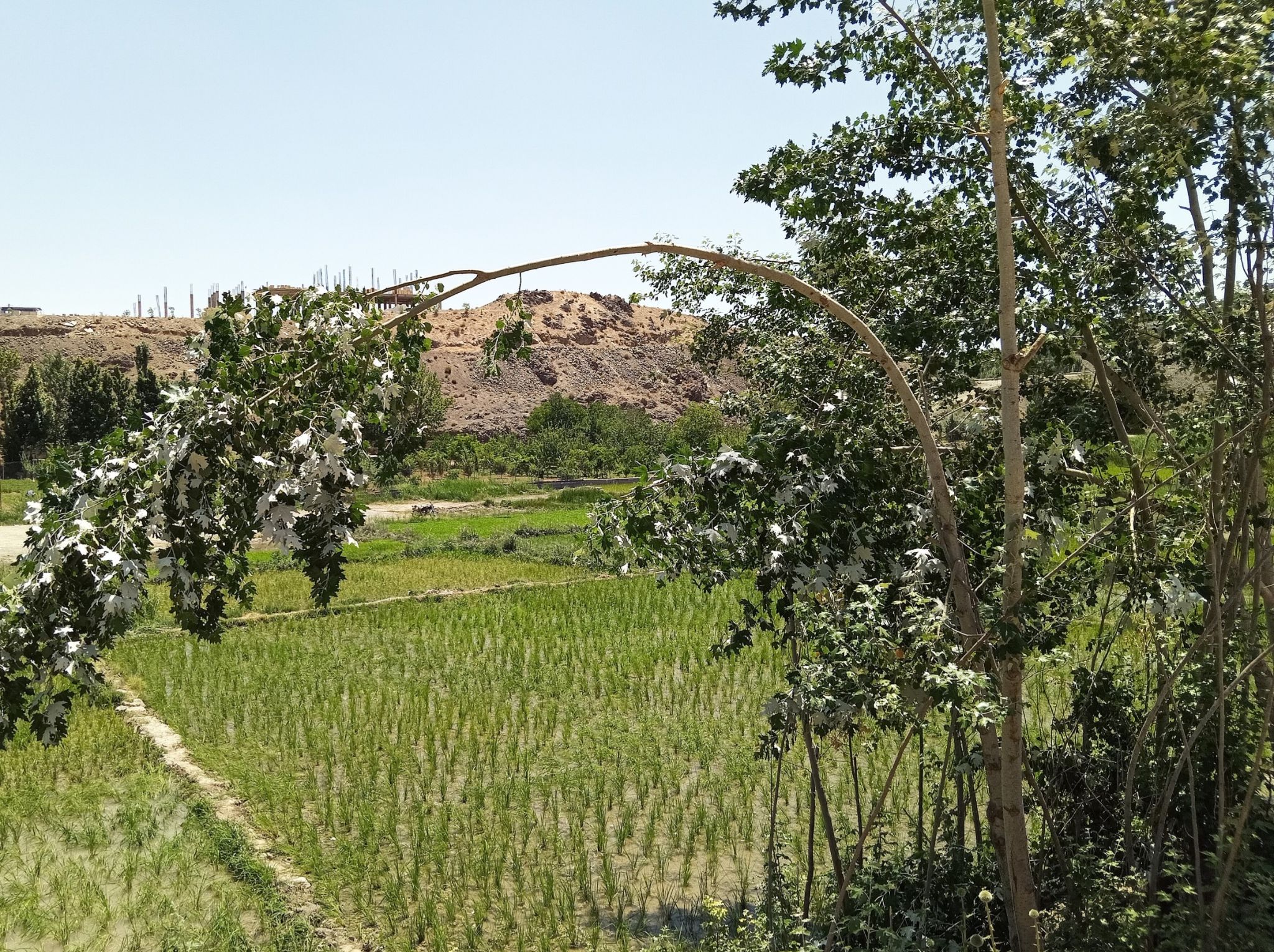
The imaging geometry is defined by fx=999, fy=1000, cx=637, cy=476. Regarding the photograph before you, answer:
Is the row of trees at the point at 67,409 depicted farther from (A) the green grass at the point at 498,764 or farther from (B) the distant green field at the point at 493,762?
(A) the green grass at the point at 498,764

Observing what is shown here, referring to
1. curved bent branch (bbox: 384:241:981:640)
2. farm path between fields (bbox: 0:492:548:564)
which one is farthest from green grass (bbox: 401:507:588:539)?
curved bent branch (bbox: 384:241:981:640)

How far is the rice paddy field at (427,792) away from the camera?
17.6 feet

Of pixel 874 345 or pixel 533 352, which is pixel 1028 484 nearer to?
pixel 874 345

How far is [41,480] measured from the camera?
2.97 meters

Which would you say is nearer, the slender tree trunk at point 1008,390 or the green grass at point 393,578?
the slender tree trunk at point 1008,390

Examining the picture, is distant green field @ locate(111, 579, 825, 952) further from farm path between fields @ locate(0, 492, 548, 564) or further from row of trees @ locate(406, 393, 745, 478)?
row of trees @ locate(406, 393, 745, 478)

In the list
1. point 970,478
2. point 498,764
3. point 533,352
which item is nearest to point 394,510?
point 498,764

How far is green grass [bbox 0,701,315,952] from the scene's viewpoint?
514cm

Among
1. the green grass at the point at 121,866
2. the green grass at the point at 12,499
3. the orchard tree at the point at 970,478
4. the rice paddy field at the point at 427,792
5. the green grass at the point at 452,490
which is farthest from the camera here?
the green grass at the point at 452,490

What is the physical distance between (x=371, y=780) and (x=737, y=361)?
4.12m

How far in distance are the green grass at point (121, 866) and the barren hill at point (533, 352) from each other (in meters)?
50.8

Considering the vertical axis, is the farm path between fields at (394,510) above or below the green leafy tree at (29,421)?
below

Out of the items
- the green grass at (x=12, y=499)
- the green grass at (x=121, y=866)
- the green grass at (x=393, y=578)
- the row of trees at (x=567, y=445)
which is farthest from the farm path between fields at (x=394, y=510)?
the green grass at (x=121, y=866)

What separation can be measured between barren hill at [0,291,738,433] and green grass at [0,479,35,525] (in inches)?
1018
